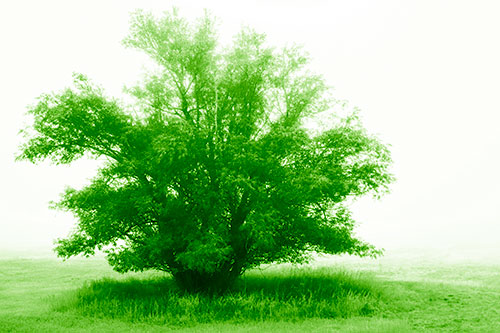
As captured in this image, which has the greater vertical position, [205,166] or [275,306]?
[205,166]

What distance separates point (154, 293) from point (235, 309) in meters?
6.42

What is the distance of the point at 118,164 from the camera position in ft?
70.7

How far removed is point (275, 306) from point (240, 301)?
5.66ft

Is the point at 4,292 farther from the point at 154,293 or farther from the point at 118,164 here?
the point at 118,164

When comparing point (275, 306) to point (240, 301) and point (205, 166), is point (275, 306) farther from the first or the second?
point (205, 166)

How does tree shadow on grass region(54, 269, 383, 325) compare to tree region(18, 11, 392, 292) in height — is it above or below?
below

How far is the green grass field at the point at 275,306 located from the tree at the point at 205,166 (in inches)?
76.4

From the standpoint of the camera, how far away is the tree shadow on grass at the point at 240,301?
17844 mm

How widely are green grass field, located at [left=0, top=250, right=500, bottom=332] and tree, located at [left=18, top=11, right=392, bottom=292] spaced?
1.94 m

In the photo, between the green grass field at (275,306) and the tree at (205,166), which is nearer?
the green grass field at (275,306)

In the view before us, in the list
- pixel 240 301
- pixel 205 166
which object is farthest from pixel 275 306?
pixel 205 166

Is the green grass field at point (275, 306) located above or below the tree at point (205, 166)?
below

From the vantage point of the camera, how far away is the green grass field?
16172 millimetres

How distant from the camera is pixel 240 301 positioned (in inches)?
754
